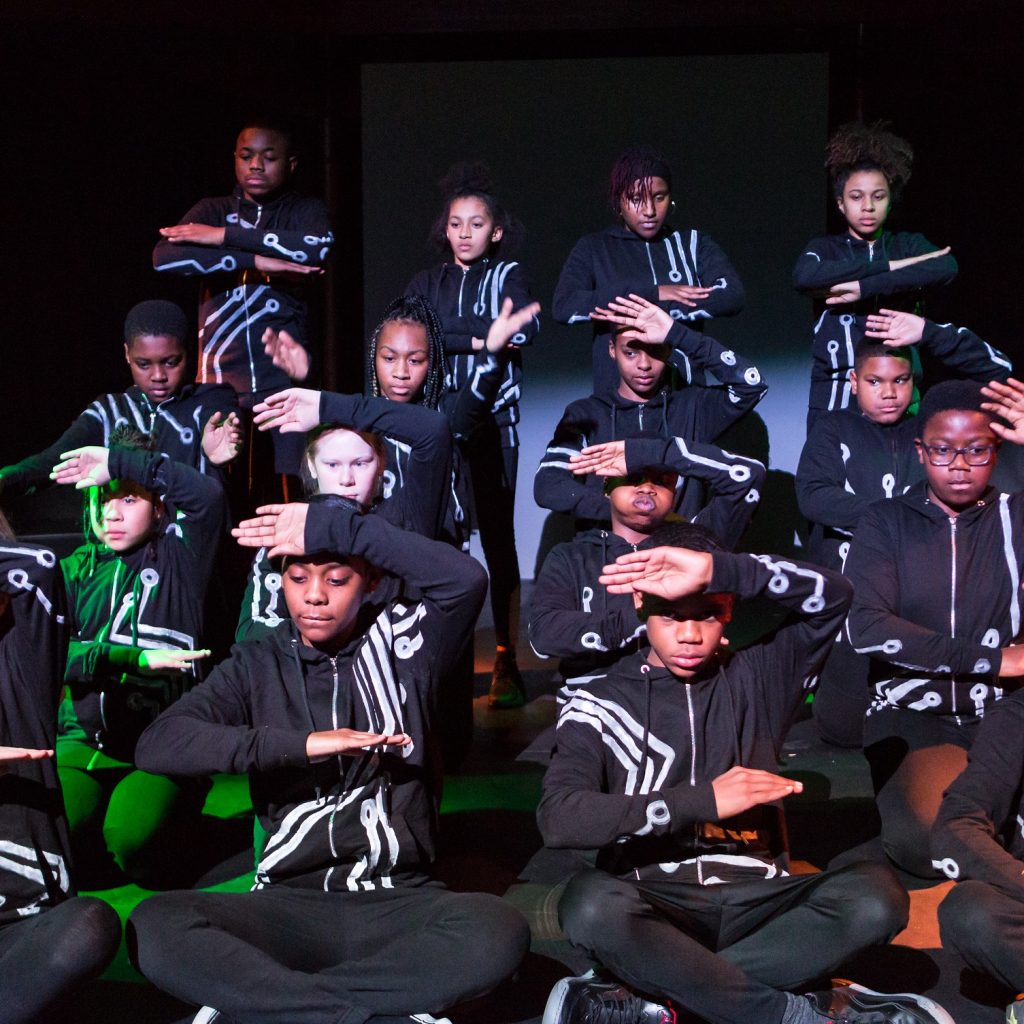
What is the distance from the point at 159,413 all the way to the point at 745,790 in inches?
87.3

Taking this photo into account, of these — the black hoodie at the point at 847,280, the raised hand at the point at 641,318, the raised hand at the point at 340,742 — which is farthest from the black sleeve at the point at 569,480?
the raised hand at the point at 340,742

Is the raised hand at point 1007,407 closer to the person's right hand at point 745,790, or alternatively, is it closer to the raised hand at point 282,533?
the person's right hand at point 745,790

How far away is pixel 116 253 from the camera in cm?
523

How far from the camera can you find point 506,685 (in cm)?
417

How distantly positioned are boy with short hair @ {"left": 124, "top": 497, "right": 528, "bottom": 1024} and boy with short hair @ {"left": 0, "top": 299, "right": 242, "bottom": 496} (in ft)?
4.01

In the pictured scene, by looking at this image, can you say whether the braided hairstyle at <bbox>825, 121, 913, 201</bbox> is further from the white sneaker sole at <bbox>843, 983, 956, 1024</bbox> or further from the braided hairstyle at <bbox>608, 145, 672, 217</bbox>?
the white sneaker sole at <bbox>843, 983, 956, 1024</bbox>

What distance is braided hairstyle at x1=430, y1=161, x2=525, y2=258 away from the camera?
14.5 ft

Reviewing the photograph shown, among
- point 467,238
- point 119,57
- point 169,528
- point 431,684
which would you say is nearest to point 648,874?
point 431,684

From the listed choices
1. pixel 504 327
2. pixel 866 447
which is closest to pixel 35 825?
pixel 504 327

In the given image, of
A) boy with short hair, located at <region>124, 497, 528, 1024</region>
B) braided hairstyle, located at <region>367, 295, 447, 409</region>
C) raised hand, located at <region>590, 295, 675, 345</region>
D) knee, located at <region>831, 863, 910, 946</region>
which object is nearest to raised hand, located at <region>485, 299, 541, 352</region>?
braided hairstyle, located at <region>367, 295, 447, 409</region>

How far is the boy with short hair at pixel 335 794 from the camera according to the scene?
2375mm

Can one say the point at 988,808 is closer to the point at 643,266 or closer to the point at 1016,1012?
the point at 1016,1012

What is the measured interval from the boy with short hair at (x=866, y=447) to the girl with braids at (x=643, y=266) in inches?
17.4

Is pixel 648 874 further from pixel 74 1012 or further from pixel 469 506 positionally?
pixel 469 506
